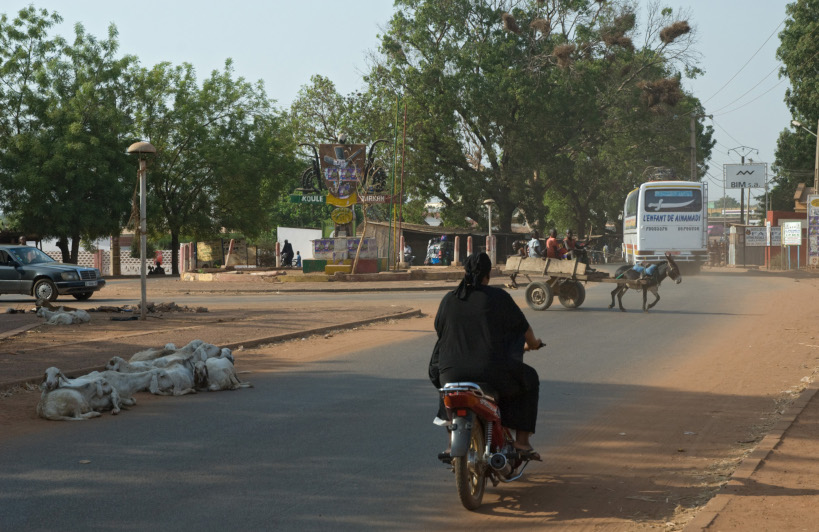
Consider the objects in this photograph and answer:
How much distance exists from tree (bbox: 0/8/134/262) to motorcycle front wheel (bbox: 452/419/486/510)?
43369mm

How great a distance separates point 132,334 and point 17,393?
5.49m

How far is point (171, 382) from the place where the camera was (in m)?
10.1

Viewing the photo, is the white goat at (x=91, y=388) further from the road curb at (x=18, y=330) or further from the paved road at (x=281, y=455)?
the road curb at (x=18, y=330)

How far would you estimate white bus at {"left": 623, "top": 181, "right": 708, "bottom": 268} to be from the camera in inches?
1495

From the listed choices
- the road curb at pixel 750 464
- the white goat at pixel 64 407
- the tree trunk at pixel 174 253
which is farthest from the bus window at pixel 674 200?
the white goat at pixel 64 407

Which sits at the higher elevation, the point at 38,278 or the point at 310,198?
the point at 310,198

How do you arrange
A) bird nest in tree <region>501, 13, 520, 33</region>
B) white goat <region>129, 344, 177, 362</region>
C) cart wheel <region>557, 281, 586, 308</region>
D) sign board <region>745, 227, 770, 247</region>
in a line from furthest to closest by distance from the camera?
sign board <region>745, 227, 770, 247</region>, bird nest in tree <region>501, 13, 520, 33</region>, cart wheel <region>557, 281, 586, 308</region>, white goat <region>129, 344, 177, 362</region>

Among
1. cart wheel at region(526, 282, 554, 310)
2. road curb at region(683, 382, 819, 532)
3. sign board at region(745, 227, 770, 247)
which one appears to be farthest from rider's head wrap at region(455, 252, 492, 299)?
sign board at region(745, 227, 770, 247)

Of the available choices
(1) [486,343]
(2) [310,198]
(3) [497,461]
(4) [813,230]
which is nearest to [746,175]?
(4) [813,230]

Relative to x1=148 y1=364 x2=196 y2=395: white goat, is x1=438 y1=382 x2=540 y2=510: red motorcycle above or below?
above

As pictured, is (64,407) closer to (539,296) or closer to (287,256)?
(539,296)

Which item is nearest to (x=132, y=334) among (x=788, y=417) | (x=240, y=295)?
(x=788, y=417)

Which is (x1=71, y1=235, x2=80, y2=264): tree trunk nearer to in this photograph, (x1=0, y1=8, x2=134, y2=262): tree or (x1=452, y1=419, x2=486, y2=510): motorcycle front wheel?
(x1=0, y1=8, x2=134, y2=262): tree

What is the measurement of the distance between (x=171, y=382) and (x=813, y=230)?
40301 millimetres
